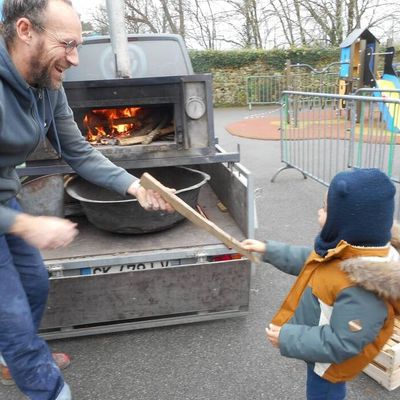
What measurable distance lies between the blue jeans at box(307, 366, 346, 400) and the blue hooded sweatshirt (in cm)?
141

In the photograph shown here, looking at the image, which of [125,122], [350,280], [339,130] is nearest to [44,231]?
[350,280]

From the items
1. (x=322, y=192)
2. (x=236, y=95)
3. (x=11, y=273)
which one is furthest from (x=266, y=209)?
(x=236, y=95)

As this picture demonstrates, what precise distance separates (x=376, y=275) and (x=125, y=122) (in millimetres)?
2899

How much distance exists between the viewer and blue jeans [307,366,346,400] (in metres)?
1.83

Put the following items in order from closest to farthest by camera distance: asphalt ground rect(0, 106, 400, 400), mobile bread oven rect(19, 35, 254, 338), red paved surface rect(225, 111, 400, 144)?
asphalt ground rect(0, 106, 400, 400), mobile bread oven rect(19, 35, 254, 338), red paved surface rect(225, 111, 400, 144)

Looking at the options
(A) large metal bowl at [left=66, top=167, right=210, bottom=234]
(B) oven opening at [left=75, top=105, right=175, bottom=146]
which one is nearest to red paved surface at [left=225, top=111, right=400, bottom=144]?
(B) oven opening at [left=75, top=105, right=175, bottom=146]

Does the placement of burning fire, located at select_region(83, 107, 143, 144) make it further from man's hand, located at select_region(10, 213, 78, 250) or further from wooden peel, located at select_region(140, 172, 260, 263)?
man's hand, located at select_region(10, 213, 78, 250)

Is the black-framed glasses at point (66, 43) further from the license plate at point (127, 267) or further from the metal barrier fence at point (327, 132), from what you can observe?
the metal barrier fence at point (327, 132)

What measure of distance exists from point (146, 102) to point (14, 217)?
1731 millimetres

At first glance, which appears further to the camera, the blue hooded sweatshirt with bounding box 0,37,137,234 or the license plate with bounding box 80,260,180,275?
the license plate with bounding box 80,260,180,275

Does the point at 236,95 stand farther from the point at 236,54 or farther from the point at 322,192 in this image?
the point at 322,192

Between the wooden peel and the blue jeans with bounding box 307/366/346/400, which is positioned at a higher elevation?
the wooden peel

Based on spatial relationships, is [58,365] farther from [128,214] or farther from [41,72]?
[41,72]

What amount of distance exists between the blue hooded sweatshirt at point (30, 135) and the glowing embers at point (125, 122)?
1.10 meters
